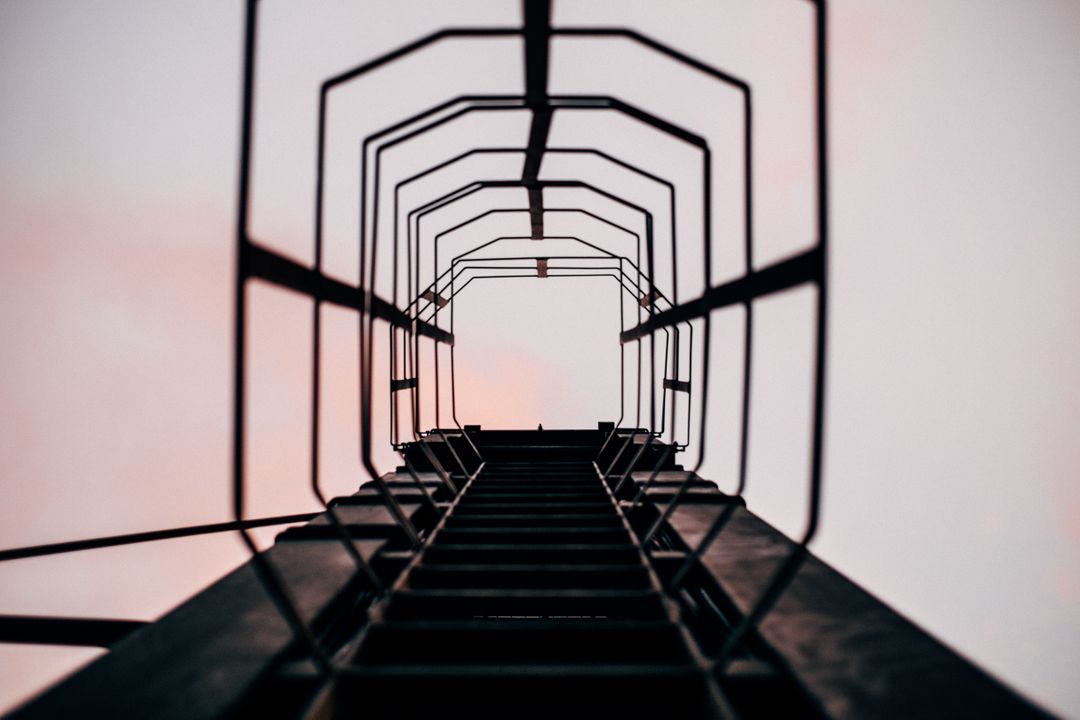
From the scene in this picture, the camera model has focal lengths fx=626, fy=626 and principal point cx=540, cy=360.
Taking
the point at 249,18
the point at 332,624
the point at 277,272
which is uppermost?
the point at 249,18

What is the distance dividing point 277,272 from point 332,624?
4.53ft

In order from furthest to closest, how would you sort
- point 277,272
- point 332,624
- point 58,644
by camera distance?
point 58,644
point 332,624
point 277,272

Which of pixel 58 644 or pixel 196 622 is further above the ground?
pixel 196 622

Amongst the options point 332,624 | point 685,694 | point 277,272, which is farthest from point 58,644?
point 685,694

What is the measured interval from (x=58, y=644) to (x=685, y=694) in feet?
9.61

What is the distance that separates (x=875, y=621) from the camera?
77.2 inches

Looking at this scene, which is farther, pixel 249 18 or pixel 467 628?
pixel 467 628

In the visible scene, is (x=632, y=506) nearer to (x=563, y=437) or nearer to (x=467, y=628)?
(x=467, y=628)

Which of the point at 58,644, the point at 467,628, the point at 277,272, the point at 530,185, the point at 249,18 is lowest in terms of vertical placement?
the point at 58,644

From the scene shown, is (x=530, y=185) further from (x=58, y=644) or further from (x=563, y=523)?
(x=58, y=644)

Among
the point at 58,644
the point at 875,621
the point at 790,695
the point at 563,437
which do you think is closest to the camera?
the point at 790,695

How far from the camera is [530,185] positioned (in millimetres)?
4855

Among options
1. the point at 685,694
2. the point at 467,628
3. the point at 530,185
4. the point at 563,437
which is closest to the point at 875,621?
the point at 685,694

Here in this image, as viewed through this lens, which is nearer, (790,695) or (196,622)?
(790,695)
